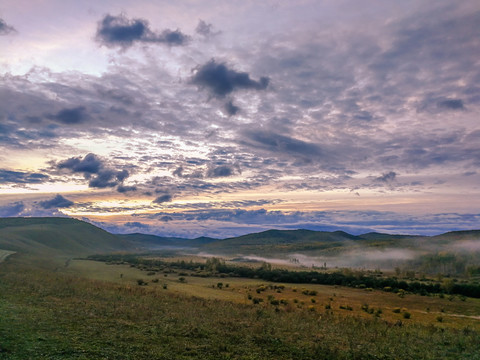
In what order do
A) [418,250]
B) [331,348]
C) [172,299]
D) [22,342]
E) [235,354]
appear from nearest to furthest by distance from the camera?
[22,342], [235,354], [331,348], [172,299], [418,250]

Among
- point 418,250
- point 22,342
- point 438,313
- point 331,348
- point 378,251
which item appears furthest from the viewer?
point 378,251

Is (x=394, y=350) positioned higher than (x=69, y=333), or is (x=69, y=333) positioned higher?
(x=69, y=333)

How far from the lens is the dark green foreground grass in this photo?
15469 millimetres

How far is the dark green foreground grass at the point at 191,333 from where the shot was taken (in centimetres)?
1547

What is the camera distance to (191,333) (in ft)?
62.5

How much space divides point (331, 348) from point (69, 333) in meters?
13.6

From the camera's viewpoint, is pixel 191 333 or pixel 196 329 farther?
pixel 196 329

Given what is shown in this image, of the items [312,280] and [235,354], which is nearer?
[235,354]

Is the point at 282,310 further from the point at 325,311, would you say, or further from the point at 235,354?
the point at 235,354

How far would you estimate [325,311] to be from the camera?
99.2ft

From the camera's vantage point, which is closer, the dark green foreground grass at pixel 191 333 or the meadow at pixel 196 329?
the dark green foreground grass at pixel 191 333

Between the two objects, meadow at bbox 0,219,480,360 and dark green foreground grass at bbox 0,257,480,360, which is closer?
dark green foreground grass at bbox 0,257,480,360

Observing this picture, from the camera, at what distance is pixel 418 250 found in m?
138

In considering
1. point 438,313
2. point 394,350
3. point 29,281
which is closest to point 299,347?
point 394,350
